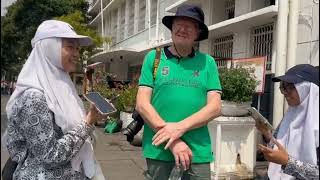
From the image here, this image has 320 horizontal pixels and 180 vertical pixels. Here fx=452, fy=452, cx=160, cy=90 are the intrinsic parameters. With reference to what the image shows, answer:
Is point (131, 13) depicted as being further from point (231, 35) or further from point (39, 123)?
point (39, 123)

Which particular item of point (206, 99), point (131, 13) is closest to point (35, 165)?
point (206, 99)

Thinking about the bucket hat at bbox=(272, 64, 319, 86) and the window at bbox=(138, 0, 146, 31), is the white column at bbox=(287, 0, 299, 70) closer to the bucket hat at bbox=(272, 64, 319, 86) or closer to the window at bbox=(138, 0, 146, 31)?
the bucket hat at bbox=(272, 64, 319, 86)

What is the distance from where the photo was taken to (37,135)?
2.17 m

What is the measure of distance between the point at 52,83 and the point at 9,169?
0.50 meters

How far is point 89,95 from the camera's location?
2424 mm

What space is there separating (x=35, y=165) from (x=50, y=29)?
0.70 metres

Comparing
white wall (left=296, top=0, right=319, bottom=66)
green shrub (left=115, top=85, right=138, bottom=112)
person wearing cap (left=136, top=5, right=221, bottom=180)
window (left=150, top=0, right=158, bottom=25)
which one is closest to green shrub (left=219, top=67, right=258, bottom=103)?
white wall (left=296, top=0, right=319, bottom=66)

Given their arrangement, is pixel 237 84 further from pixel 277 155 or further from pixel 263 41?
pixel 277 155

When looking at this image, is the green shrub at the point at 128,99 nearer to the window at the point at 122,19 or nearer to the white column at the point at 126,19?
the white column at the point at 126,19

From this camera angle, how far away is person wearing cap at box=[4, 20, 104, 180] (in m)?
2.18

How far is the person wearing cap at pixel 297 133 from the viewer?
2305 mm

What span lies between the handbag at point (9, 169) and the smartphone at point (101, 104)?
503 mm

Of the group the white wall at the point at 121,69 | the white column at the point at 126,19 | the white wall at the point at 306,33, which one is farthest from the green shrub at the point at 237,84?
the white wall at the point at 121,69

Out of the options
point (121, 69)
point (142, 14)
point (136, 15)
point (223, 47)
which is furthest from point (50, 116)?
point (121, 69)
